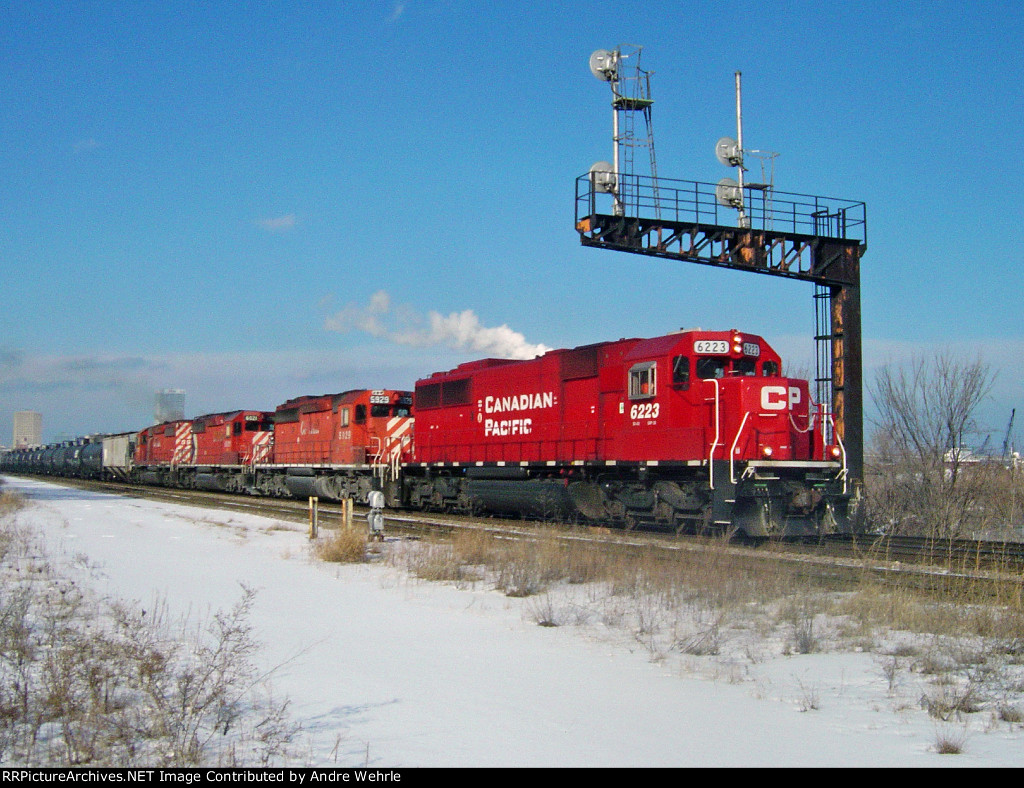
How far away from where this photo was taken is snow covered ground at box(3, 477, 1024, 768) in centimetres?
526

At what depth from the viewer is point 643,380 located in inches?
714

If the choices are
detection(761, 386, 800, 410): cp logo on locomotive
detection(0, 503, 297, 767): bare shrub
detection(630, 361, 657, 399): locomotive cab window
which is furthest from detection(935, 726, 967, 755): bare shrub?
detection(630, 361, 657, 399): locomotive cab window

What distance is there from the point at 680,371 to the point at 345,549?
734 cm

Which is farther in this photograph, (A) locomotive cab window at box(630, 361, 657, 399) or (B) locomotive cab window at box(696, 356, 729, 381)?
(A) locomotive cab window at box(630, 361, 657, 399)

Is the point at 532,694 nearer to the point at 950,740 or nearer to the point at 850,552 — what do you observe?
the point at 950,740

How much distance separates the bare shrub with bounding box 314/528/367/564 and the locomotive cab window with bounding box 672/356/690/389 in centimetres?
681

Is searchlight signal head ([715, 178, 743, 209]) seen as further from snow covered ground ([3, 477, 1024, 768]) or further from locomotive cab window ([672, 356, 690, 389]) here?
snow covered ground ([3, 477, 1024, 768])

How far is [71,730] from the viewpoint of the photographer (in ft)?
17.8

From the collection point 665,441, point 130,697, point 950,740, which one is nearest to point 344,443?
point 665,441

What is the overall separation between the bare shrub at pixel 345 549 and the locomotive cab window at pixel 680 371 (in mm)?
6806

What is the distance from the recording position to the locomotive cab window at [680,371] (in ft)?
57.1

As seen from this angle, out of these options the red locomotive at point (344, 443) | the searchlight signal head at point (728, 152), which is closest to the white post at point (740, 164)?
the searchlight signal head at point (728, 152)

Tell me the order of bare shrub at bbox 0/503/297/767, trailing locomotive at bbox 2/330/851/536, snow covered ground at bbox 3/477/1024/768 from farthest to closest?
trailing locomotive at bbox 2/330/851/536
snow covered ground at bbox 3/477/1024/768
bare shrub at bbox 0/503/297/767
